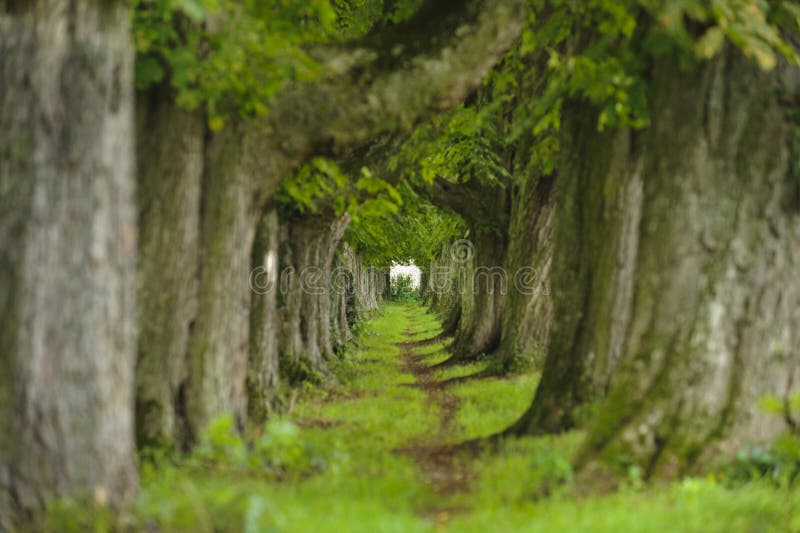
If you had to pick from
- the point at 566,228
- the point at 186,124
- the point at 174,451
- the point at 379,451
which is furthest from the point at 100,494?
the point at 566,228

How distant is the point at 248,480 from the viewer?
233 inches

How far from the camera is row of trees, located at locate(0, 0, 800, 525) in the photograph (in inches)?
162

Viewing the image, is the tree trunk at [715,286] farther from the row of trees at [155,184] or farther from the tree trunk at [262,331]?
the tree trunk at [262,331]

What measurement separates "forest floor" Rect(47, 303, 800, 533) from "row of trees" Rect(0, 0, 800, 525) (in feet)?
1.19

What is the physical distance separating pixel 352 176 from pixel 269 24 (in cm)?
501

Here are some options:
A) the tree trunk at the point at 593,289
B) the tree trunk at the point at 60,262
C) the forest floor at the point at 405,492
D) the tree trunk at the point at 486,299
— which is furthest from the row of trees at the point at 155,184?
the tree trunk at the point at 486,299


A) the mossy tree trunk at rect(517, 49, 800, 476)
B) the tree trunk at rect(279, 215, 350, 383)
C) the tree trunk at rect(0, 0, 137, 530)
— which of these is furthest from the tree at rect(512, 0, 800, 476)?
the tree trunk at rect(279, 215, 350, 383)

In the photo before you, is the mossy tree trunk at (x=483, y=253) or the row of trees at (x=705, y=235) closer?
the row of trees at (x=705, y=235)

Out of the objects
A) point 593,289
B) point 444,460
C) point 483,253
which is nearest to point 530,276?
point 483,253

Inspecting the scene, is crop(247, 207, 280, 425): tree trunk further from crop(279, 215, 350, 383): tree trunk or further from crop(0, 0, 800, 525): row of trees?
crop(0, 0, 800, 525): row of trees

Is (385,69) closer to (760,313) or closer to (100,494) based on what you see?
(760,313)

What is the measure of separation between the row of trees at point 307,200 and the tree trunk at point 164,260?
0.02 m

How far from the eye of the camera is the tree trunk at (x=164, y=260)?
6547 millimetres

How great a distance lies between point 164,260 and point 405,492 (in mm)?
2922
